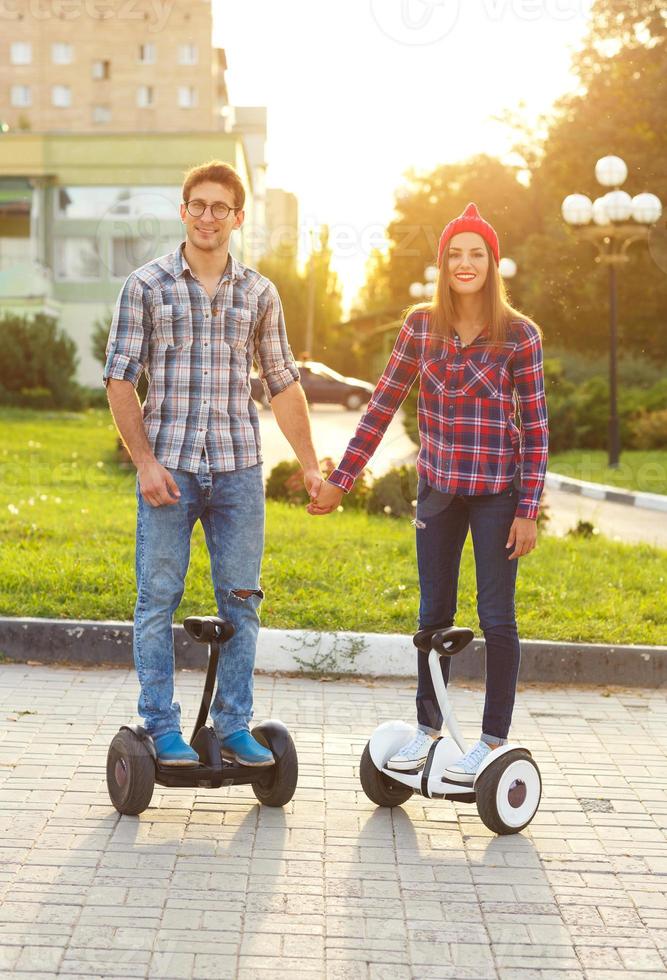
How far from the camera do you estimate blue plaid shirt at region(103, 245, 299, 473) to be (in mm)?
4344

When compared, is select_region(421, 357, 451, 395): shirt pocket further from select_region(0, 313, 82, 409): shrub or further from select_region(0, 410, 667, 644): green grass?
select_region(0, 313, 82, 409): shrub

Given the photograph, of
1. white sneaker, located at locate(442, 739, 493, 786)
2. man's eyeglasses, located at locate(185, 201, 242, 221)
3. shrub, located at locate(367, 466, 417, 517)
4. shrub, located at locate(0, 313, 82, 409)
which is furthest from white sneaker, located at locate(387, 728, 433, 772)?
shrub, located at locate(0, 313, 82, 409)

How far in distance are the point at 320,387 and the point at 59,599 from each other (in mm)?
33866

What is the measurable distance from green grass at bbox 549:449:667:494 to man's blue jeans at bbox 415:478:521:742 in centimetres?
1320

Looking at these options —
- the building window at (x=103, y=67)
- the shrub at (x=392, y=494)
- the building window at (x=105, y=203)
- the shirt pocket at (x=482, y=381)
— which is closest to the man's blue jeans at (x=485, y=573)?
the shirt pocket at (x=482, y=381)

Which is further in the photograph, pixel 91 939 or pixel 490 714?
pixel 490 714

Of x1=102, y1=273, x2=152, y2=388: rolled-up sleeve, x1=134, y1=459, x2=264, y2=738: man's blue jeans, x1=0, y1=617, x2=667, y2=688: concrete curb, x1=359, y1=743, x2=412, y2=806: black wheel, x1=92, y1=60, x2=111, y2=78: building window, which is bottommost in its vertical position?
x1=0, y1=617, x2=667, y2=688: concrete curb

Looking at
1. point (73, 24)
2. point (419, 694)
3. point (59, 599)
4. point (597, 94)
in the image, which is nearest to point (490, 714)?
point (419, 694)

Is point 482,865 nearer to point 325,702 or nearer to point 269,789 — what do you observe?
point 269,789

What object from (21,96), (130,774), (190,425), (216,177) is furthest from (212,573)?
(21,96)

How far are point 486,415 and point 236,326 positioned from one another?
87 centimetres

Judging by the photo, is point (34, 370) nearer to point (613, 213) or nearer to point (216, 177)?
point (613, 213)

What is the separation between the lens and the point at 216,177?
14.4 ft

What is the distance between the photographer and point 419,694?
4645 mm
